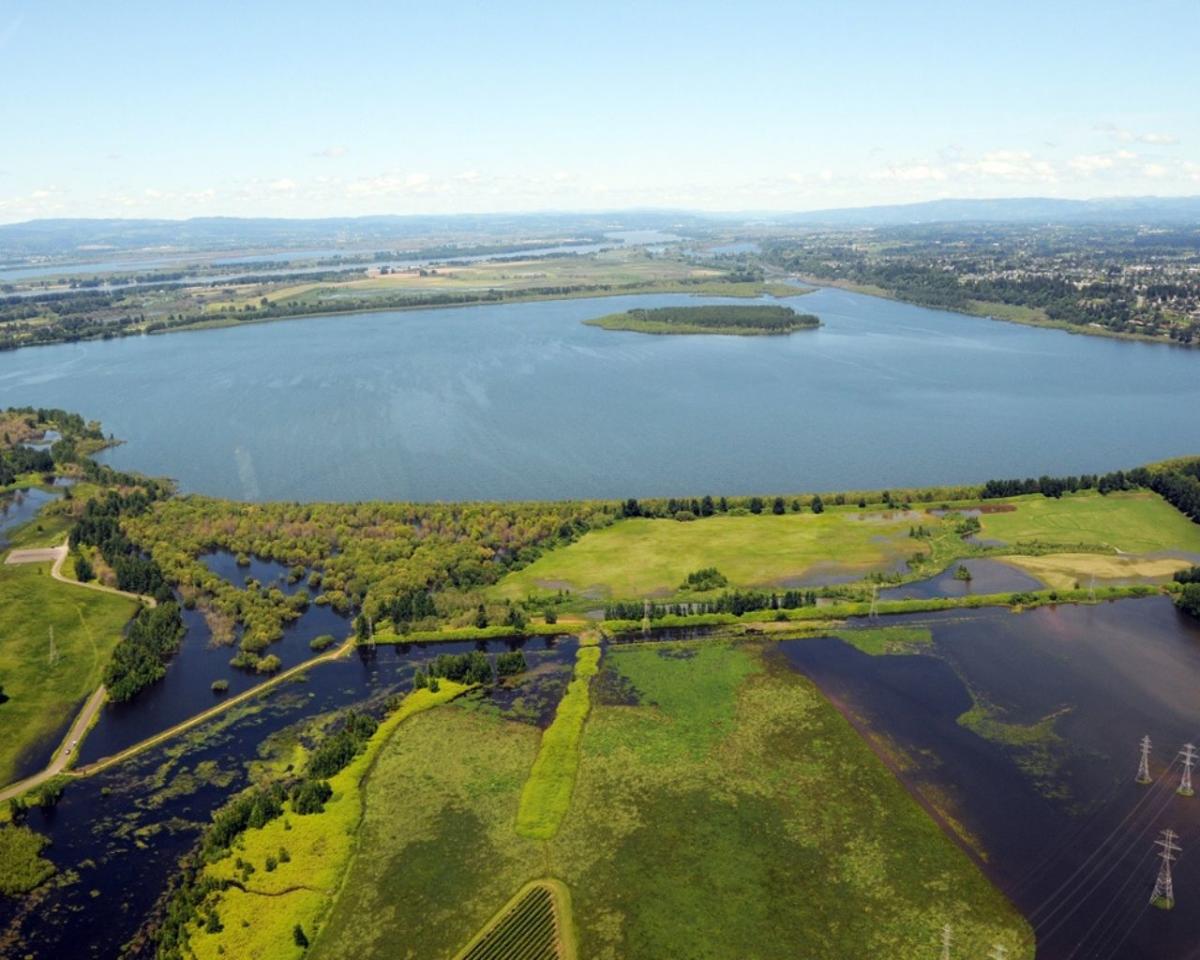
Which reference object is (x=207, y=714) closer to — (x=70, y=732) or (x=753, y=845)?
(x=70, y=732)

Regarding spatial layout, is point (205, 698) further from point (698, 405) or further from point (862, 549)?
point (698, 405)

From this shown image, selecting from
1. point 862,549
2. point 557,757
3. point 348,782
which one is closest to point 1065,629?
point 862,549

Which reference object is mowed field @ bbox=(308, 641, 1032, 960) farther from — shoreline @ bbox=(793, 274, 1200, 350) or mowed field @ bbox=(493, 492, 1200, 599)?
shoreline @ bbox=(793, 274, 1200, 350)

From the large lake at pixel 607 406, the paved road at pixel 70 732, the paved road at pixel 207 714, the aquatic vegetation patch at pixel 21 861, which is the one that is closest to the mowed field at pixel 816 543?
the large lake at pixel 607 406

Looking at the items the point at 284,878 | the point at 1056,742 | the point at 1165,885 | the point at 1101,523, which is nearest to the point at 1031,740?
the point at 1056,742

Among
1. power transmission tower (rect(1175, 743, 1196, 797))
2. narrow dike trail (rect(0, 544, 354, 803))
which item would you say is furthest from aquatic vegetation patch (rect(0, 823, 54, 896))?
power transmission tower (rect(1175, 743, 1196, 797))

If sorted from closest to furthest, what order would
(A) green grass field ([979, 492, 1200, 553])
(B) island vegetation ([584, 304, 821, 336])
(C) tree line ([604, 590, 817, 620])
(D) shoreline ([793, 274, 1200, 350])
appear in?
(C) tree line ([604, 590, 817, 620]) < (A) green grass field ([979, 492, 1200, 553]) < (D) shoreline ([793, 274, 1200, 350]) < (B) island vegetation ([584, 304, 821, 336])
